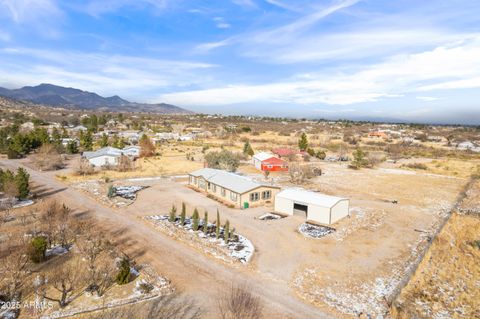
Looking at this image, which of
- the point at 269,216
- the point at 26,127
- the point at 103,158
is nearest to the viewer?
the point at 269,216

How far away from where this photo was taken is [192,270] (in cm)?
1616

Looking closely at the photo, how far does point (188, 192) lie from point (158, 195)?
126 inches

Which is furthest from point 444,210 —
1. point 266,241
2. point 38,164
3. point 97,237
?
point 38,164

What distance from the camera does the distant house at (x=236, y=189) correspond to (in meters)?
27.5

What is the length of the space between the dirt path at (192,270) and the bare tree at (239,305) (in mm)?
368

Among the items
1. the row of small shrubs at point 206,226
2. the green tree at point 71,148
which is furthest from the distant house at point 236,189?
the green tree at point 71,148

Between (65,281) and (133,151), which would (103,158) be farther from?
(65,281)

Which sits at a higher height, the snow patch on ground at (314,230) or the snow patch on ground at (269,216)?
the snow patch on ground at (269,216)

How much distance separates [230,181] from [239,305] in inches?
703

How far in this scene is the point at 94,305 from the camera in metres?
12.8

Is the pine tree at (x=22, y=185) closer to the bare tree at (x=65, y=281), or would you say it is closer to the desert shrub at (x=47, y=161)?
the bare tree at (x=65, y=281)

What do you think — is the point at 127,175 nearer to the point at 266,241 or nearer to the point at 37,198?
the point at 37,198

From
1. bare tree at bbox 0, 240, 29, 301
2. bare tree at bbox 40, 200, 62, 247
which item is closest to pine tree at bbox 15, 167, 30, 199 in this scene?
bare tree at bbox 40, 200, 62, 247

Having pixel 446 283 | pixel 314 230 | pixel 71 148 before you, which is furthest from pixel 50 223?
pixel 71 148
